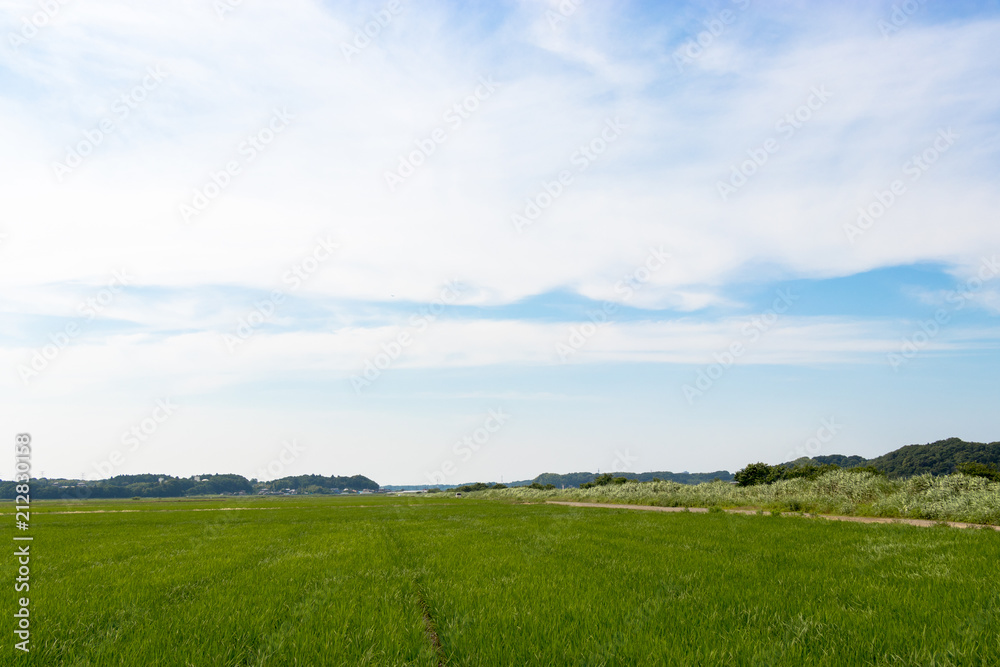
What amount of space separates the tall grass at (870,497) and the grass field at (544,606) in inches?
362

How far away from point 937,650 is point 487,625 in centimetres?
508

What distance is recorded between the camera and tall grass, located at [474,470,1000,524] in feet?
71.3

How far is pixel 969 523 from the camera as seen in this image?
20.6 metres

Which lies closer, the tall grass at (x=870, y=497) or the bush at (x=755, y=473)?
the tall grass at (x=870, y=497)

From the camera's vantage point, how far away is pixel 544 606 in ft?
25.5

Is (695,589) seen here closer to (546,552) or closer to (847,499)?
(546,552)

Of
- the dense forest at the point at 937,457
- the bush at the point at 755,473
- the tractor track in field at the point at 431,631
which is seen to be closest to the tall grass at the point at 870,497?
the tractor track in field at the point at 431,631

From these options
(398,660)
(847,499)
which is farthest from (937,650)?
(847,499)

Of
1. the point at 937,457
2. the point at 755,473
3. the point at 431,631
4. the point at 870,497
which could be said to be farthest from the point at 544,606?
the point at 937,457

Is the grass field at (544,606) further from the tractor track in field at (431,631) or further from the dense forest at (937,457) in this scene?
the dense forest at (937,457)

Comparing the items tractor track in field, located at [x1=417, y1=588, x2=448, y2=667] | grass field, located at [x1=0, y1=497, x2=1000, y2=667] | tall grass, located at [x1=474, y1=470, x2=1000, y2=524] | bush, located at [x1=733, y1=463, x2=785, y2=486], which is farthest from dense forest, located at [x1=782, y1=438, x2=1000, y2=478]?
tractor track in field, located at [x1=417, y1=588, x2=448, y2=667]

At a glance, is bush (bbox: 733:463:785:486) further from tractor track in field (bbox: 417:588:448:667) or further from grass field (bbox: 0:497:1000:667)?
tractor track in field (bbox: 417:588:448:667)

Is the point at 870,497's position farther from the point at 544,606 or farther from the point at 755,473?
the point at 755,473

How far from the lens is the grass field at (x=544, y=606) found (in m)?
5.86
